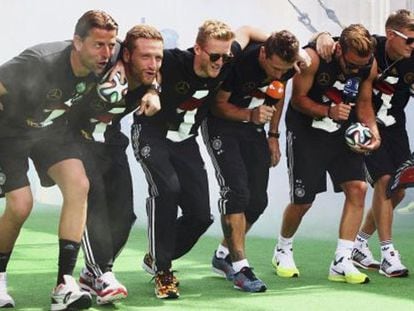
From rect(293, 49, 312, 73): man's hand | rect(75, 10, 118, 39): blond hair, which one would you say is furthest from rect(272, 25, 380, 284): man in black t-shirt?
rect(75, 10, 118, 39): blond hair

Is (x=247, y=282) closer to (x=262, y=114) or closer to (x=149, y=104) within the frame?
(x=262, y=114)

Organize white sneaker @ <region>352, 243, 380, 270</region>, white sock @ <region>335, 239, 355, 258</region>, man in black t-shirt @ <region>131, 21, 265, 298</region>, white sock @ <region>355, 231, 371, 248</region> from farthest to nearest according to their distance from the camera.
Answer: white sock @ <region>355, 231, 371, 248</region> < white sneaker @ <region>352, 243, 380, 270</region> < white sock @ <region>335, 239, 355, 258</region> < man in black t-shirt @ <region>131, 21, 265, 298</region>

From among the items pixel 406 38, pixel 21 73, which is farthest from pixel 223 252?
pixel 21 73

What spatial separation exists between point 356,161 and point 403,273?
75 centimetres

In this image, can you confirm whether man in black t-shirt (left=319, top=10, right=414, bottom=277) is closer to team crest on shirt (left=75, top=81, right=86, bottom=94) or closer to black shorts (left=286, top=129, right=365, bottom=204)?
black shorts (left=286, top=129, right=365, bottom=204)

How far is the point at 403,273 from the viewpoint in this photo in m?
6.77

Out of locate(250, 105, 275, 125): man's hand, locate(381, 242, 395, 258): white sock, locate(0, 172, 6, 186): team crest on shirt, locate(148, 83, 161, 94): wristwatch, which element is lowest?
locate(381, 242, 395, 258): white sock

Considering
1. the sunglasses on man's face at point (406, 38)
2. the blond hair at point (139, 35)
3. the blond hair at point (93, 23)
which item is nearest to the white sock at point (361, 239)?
the sunglasses on man's face at point (406, 38)

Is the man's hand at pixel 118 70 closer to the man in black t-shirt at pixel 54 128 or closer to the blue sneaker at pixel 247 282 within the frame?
the man in black t-shirt at pixel 54 128

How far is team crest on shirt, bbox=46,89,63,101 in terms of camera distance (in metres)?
5.31

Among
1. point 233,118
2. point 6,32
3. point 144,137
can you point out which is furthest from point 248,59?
point 6,32

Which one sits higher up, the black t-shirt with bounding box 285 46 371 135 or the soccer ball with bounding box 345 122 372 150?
the black t-shirt with bounding box 285 46 371 135

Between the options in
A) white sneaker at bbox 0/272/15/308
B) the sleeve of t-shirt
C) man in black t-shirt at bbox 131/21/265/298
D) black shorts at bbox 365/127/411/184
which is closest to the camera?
the sleeve of t-shirt

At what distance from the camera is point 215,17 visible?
10602mm
